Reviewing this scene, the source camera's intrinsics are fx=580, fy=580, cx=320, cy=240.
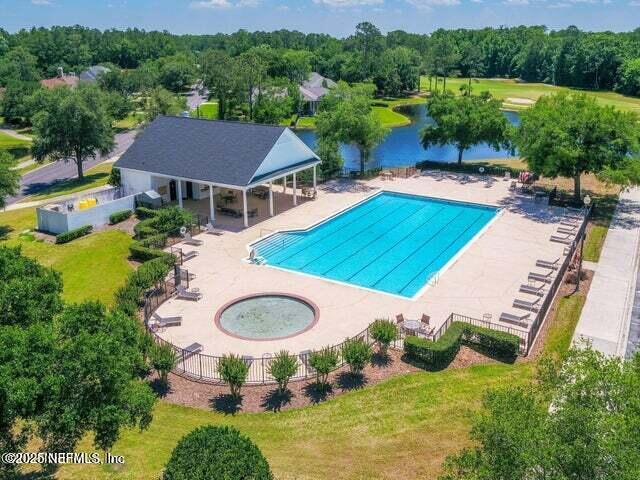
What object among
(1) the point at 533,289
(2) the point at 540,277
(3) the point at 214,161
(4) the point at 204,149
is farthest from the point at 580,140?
(4) the point at 204,149

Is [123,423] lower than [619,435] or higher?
lower

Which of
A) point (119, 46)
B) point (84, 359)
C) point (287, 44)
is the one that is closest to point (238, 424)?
point (84, 359)

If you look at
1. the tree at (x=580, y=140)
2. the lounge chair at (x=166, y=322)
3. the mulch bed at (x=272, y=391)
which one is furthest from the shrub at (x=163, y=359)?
the tree at (x=580, y=140)

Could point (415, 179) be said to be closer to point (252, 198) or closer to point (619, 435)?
point (252, 198)

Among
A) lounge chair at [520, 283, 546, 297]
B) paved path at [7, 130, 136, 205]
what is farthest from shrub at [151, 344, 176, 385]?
paved path at [7, 130, 136, 205]

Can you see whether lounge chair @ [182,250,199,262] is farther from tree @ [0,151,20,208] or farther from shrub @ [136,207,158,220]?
tree @ [0,151,20,208]
